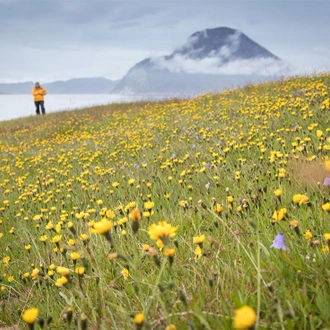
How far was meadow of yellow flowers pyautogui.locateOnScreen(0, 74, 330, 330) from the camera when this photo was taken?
160 cm

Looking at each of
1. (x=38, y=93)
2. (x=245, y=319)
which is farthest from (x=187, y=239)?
(x=38, y=93)

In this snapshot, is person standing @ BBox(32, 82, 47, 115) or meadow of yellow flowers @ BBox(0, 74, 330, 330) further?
person standing @ BBox(32, 82, 47, 115)

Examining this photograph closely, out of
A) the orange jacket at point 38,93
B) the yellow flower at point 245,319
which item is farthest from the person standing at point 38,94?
the yellow flower at point 245,319

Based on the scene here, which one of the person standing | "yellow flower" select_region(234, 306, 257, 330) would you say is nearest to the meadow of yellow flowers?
"yellow flower" select_region(234, 306, 257, 330)

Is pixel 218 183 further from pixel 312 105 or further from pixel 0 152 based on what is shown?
pixel 0 152

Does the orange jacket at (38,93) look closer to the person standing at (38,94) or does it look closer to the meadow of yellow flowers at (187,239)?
the person standing at (38,94)

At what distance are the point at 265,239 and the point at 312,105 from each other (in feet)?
17.1

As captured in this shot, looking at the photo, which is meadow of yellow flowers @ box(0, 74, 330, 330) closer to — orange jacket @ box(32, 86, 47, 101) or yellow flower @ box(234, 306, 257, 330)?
yellow flower @ box(234, 306, 257, 330)

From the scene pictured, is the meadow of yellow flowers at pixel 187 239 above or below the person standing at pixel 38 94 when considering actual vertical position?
below

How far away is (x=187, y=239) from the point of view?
283 centimetres

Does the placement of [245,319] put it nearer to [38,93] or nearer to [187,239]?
[187,239]

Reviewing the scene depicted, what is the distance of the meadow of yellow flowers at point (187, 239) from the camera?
1.60m

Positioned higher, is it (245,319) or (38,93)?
(38,93)

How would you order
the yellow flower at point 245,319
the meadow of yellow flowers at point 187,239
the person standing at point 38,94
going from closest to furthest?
the yellow flower at point 245,319 → the meadow of yellow flowers at point 187,239 → the person standing at point 38,94
